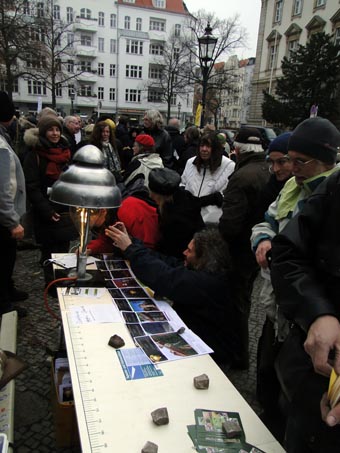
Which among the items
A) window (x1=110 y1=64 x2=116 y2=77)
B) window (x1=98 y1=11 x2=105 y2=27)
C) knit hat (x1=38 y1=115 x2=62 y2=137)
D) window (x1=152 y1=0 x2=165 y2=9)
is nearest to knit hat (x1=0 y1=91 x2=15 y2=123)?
knit hat (x1=38 y1=115 x2=62 y2=137)

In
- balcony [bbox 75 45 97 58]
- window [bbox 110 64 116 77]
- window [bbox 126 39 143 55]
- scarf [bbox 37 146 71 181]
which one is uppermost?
window [bbox 126 39 143 55]

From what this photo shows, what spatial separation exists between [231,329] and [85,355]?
923 millimetres

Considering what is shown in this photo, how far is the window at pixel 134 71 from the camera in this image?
45.9 m

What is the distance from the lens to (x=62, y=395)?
6.77 ft

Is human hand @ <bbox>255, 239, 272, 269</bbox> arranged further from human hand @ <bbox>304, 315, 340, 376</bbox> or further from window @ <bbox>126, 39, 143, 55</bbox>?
window @ <bbox>126, 39, 143, 55</bbox>

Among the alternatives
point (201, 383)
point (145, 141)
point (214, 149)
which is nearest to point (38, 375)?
point (201, 383)

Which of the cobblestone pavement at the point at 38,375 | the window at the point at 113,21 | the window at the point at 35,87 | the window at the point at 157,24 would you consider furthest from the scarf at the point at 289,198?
the window at the point at 157,24

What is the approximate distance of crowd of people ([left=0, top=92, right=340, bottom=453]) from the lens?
3.70 feet

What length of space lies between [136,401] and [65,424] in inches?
36.5

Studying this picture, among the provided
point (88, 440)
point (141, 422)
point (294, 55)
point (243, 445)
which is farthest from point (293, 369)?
point (294, 55)

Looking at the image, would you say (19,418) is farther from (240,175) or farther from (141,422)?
(240,175)

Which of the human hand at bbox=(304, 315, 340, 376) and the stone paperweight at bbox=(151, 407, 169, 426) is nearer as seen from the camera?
the human hand at bbox=(304, 315, 340, 376)

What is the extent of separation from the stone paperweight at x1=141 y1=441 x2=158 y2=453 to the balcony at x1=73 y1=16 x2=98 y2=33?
159 ft

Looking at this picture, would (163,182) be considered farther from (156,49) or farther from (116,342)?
(156,49)
